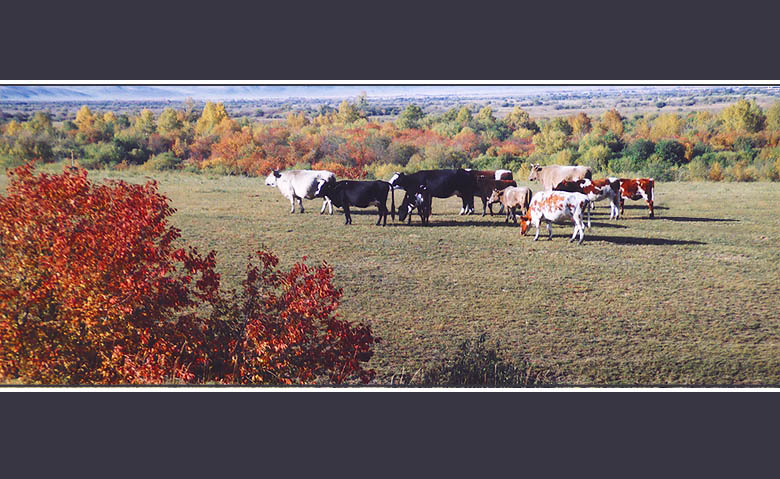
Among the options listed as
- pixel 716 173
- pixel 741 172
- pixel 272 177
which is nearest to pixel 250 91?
pixel 272 177

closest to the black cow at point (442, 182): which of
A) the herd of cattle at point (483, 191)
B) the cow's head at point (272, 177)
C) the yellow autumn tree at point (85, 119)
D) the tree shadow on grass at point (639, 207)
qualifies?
the herd of cattle at point (483, 191)

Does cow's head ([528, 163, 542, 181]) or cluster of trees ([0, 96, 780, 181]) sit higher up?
cluster of trees ([0, 96, 780, 181])

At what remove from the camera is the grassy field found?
6211 millimetres

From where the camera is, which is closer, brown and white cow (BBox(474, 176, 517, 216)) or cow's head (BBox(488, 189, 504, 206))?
brown and white cow (BBox(474, 176, 517, 216))

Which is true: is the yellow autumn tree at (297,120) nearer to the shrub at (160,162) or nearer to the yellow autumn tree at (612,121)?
the shrub at (160,162)

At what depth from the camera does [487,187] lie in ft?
23.1

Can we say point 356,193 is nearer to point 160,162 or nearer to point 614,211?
point 160,162

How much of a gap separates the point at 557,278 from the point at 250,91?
312 cm

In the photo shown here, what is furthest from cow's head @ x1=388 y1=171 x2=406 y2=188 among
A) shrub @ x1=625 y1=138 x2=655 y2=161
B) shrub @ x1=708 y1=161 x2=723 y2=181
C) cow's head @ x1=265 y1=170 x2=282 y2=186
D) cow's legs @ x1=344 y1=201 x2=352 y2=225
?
shrub @ x1=708 y1=161 x2=723 y2=181

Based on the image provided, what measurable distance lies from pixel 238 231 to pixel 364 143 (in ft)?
4.55

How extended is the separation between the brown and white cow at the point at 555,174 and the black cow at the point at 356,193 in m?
1.39

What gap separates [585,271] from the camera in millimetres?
6645

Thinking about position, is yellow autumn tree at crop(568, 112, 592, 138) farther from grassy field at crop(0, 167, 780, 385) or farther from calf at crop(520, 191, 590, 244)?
grassy field at crop(0, 167, 780, 385)
